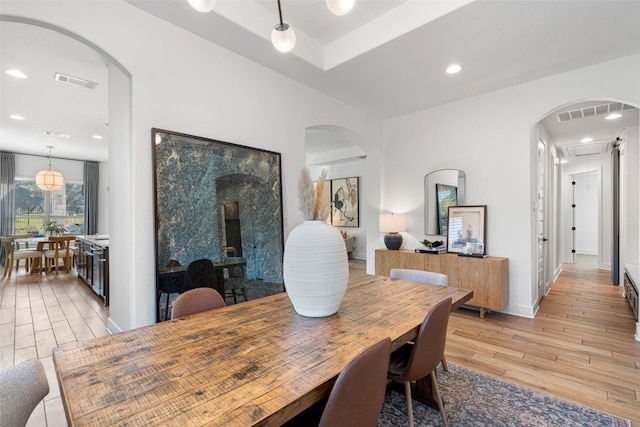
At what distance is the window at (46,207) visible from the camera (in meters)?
7.61

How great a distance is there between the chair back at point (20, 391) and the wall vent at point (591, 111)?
213 inches

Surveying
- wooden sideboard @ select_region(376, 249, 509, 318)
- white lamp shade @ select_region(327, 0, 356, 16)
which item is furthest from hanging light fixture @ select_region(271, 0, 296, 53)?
wooden sideboard @ select_region(376, 249, 509, 318)

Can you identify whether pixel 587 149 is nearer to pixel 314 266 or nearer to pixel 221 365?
pixel 314 266

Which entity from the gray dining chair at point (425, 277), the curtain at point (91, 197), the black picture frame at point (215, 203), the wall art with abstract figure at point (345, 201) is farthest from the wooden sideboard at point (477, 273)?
the curtain at point (91, 197)

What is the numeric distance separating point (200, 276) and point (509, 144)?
383cm

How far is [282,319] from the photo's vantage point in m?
1.52

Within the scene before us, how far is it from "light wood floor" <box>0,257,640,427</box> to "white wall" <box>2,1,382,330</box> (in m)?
0.74

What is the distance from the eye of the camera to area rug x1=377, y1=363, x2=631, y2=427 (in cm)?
181

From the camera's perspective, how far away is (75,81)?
3590 millimetres

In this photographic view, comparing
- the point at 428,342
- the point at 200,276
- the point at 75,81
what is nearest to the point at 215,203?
the point at 200,276

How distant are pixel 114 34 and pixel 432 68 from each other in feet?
9.41

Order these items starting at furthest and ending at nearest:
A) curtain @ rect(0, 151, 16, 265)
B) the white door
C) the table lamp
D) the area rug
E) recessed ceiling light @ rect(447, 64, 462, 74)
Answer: curtain @ rect(0, 151, 16, 265) < the table lamp < the white door < recessed ceiling light @ rect(447, 64, 462, 74) < the area rug

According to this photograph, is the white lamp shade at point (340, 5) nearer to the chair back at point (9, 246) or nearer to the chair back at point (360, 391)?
the chair back at point (360, 391)

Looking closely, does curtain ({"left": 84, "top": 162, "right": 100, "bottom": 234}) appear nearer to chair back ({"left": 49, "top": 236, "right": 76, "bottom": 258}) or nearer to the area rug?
chair back ({"left": 49, "top": 236, "right": 76, "bottom": 258})
